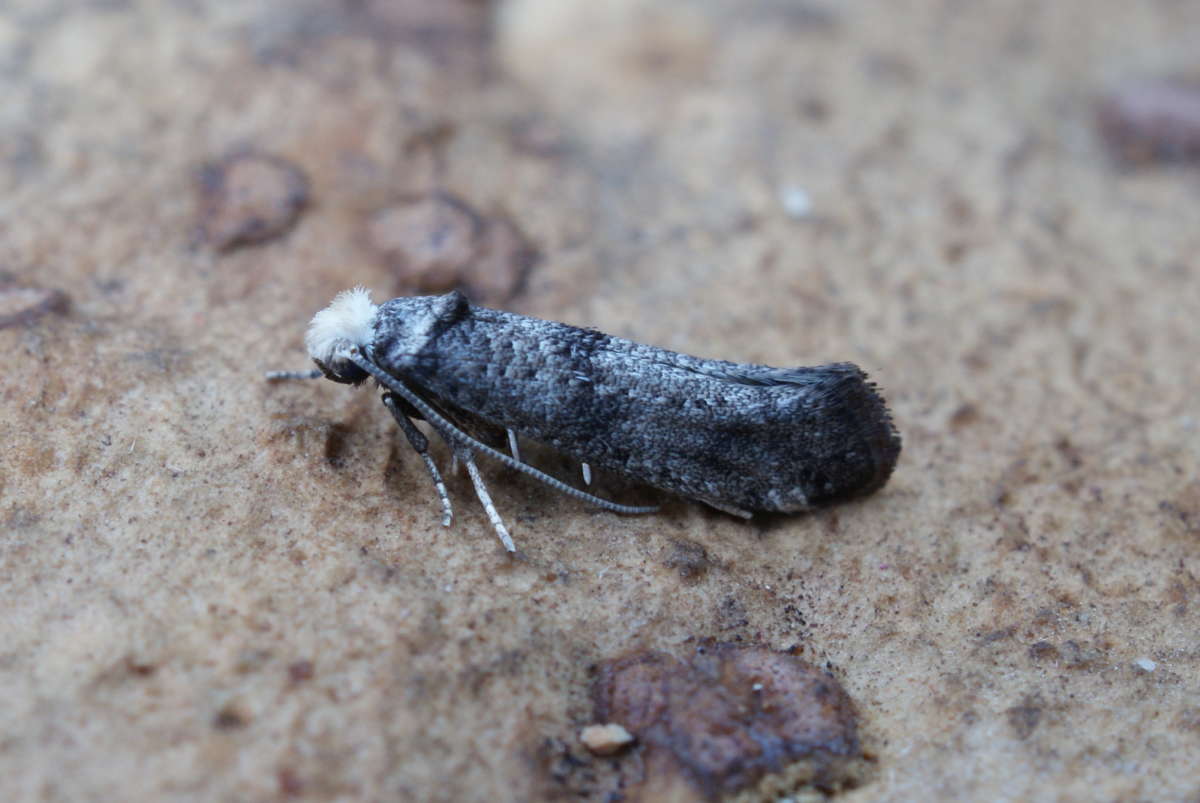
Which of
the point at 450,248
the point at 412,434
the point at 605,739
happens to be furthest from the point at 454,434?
the point at 450,248

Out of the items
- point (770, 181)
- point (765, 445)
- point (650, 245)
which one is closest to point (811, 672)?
point (765, 445)

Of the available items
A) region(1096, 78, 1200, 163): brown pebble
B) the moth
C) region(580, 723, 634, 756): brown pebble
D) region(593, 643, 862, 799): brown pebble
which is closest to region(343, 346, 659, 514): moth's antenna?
the moth

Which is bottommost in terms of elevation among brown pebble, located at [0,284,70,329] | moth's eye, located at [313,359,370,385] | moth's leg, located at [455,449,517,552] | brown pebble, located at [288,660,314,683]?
brown pebble, located at [288,660,314,683]

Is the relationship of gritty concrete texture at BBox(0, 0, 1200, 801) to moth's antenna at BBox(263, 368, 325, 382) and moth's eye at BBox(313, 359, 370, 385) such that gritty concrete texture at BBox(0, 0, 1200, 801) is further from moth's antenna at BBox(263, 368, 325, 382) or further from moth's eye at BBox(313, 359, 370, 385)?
moth's eye at BBox(313, 359, 370, 385)

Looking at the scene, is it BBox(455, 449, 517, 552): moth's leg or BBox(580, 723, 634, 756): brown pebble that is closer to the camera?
BBox(580, 723, 634, 756): brown pebble

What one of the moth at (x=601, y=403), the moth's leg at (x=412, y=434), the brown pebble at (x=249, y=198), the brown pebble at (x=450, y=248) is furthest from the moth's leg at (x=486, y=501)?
the brown pebble at (x=249, y=198)

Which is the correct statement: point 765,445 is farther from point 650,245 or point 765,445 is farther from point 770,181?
point 770,181

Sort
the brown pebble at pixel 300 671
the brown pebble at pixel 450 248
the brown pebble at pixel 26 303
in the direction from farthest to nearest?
the brown pebble at pixel 450 248
the brown pebble at pixel 26 303
the brown pebble at pixel 300 671

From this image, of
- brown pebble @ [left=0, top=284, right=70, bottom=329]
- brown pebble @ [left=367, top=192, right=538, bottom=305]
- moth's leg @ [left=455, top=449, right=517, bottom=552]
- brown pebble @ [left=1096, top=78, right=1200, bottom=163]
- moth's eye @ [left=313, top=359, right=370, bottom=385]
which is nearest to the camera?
moth's leg @ [left=455, top=449, right=517, bottom=552]

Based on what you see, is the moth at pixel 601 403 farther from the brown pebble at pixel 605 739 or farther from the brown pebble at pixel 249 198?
the brown pebble at pixel 249 198
